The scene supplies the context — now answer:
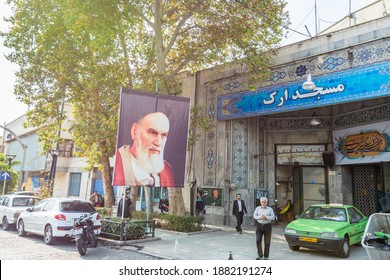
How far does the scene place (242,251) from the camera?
9586mm

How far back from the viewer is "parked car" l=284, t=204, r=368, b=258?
8618 millimetres

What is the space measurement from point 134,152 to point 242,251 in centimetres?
451

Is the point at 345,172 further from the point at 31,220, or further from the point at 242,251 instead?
the point at 31,220

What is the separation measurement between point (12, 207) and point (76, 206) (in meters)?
4.40

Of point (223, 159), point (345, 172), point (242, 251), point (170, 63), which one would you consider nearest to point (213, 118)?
point (223, 159)

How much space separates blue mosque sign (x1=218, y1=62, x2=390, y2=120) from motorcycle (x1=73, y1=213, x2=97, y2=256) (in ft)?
29.2

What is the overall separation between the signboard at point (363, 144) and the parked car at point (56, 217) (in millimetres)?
11788

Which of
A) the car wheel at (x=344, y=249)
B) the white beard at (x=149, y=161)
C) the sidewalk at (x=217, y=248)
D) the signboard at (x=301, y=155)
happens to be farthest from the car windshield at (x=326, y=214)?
the signboard at (x=301, y=155)

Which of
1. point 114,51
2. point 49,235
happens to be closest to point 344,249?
point 49,235

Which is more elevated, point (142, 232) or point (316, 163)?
point (316, 163)

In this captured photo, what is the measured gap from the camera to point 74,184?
29219mm

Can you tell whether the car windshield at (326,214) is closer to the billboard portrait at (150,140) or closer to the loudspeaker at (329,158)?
the billboard portrait at (150,140)

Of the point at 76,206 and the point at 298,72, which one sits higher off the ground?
the point at 298,72

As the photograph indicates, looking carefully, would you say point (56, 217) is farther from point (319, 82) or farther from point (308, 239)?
point (319, 82)
